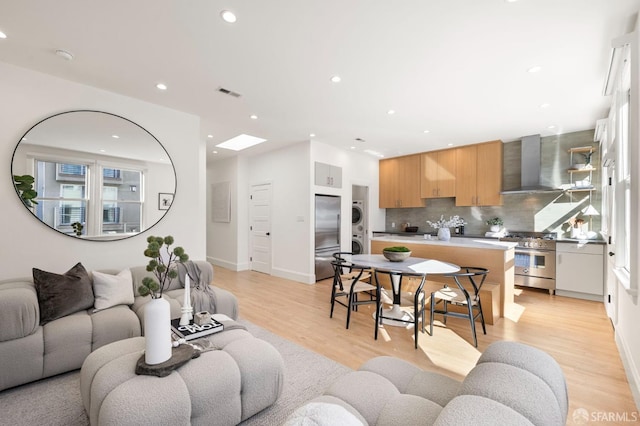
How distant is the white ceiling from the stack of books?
2.16 m

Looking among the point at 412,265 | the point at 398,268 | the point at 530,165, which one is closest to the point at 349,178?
the point at 530,165

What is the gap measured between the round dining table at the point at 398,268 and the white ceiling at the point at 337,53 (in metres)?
1.92

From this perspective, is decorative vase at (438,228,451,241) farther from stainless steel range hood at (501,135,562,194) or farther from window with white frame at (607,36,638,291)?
stainless steel range hood at (501,135,562,194)

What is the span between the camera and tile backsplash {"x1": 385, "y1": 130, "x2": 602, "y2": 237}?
4.60 metres

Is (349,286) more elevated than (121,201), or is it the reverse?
(121,201)

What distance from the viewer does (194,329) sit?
192 cm

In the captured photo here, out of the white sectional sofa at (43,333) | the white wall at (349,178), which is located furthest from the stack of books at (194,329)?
the white wall at (349,178)

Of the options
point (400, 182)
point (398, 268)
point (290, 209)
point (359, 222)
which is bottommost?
point (398, 268)

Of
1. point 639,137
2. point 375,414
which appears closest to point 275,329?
point 375,414

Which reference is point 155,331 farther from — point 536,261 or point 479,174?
point 479,174

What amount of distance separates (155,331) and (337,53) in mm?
2421

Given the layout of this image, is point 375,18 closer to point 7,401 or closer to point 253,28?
point 253,28

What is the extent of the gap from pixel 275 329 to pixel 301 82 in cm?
266

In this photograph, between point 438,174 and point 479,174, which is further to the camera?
point 438,174
